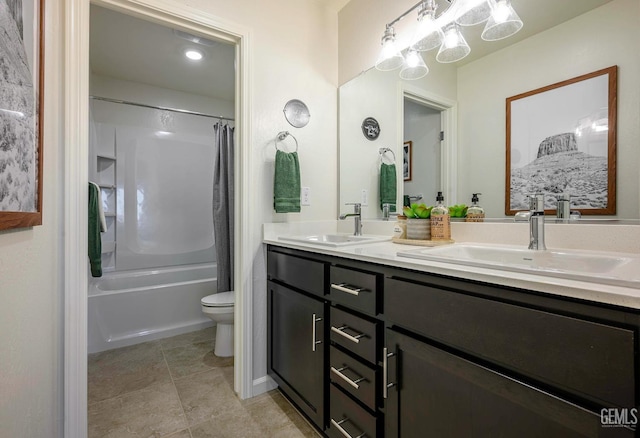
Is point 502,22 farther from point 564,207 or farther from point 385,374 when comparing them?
point 385,374

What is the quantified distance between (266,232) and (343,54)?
140cm

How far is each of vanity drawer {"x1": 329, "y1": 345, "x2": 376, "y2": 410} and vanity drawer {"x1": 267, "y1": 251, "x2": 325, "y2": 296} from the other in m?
0.27

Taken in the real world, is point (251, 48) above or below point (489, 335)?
above

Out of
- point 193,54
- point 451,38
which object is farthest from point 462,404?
point 193,54

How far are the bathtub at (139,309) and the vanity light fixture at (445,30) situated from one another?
7.91 ft

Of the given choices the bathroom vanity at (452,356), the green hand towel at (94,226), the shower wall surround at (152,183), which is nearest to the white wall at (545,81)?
the bathroom vanity at (452,356)

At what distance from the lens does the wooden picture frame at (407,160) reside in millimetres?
1709

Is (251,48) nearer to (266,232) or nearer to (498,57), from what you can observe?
(266,232)

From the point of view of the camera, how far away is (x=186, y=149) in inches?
129

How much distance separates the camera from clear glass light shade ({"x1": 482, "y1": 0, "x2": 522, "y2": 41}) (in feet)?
3.99

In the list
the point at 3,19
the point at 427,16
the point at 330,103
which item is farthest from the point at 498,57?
the point at 3,19

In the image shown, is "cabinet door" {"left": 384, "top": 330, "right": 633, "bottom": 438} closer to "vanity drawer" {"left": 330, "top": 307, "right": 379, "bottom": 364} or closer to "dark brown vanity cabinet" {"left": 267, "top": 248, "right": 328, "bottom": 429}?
"vanity drawer" {"left": 330, "top": 307, "right": 379, "bottom": 364}

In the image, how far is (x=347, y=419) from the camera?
1128mm

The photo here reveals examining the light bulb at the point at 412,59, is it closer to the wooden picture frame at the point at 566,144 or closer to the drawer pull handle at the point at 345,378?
the wooden picture frame at the point at 566,144
